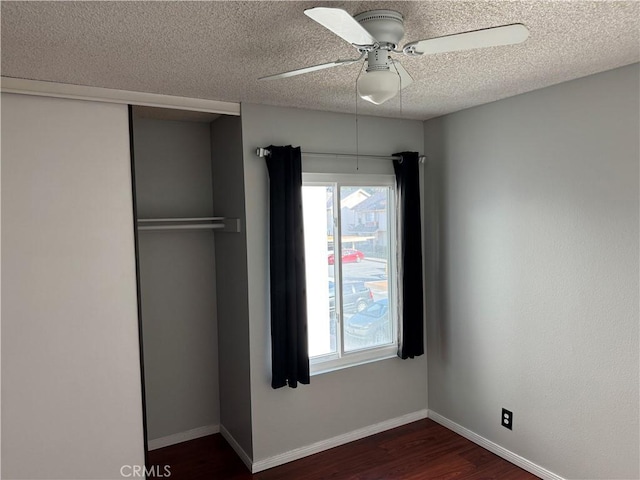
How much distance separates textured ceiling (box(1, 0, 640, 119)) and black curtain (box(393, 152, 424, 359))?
2.57 ft

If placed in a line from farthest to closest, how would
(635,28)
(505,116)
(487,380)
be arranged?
(487,380) → (505,116) → (635,28)

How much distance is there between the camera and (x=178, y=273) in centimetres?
358

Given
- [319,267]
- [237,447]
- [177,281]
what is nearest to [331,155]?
[319,267]

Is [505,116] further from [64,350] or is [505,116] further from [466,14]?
[64,350]

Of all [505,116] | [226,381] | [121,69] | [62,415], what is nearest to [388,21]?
[121,69]

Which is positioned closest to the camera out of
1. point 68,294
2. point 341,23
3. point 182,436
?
point 341,23

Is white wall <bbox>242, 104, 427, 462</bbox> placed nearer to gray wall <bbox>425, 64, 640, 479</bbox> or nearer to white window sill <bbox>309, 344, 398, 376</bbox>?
white window sill <bbox>309, 344, 398, 376</bbox>

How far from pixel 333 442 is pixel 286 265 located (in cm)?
143

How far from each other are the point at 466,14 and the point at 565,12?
377mm

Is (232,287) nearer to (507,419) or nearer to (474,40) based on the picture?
(507,419)

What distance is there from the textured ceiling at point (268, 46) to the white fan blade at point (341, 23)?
16cm

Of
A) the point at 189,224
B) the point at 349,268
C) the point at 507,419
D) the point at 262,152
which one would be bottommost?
the point at 507,419

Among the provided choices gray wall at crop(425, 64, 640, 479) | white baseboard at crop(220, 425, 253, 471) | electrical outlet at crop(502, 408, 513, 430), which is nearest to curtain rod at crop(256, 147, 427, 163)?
gray wall at crop(425, 64, 640, 479)

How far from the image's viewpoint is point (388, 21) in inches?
67.9
